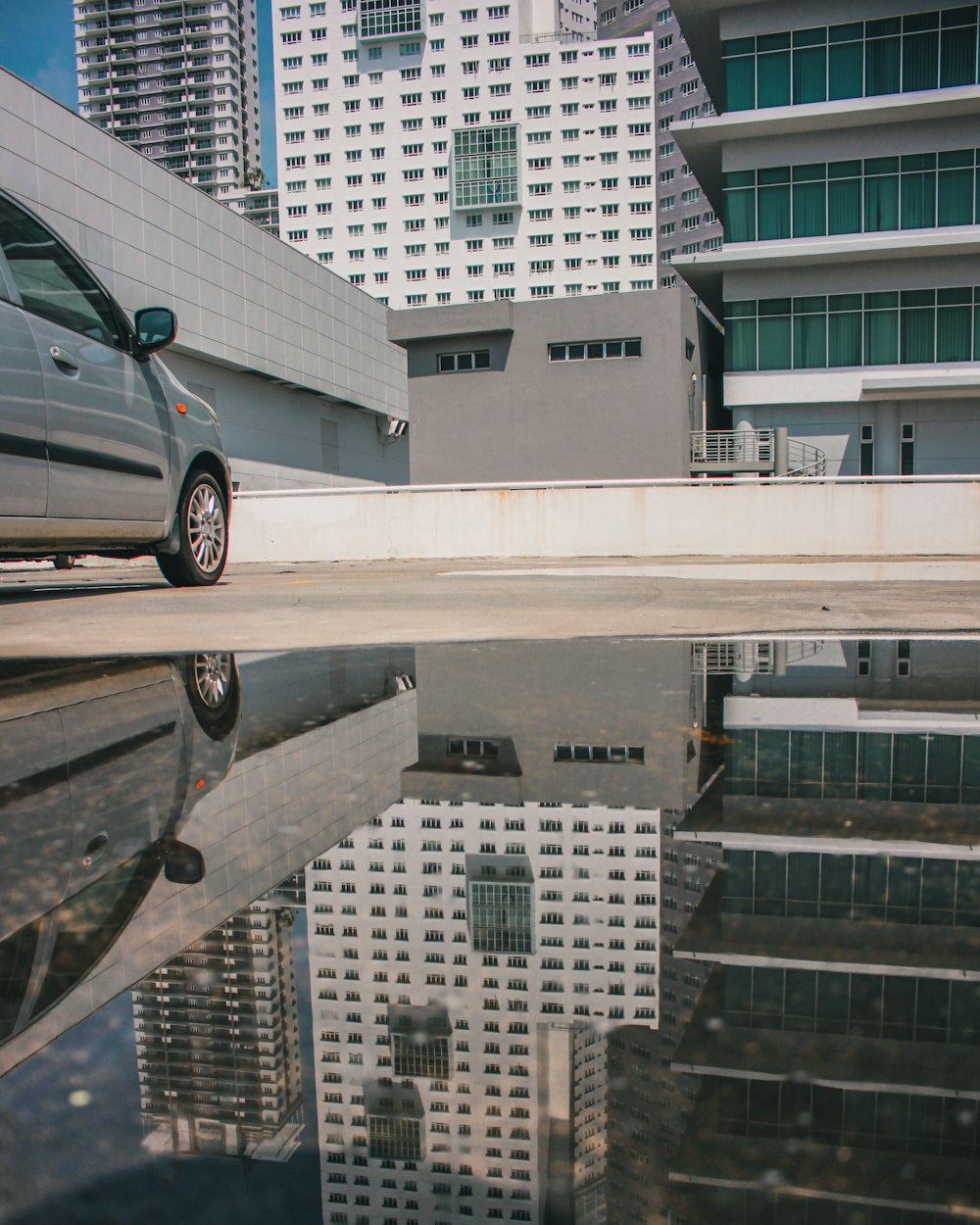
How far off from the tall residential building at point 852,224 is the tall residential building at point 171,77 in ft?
435

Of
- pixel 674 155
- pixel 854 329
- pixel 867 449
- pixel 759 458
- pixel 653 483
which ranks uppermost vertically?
pixel 674 155

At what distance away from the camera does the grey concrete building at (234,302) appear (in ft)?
101

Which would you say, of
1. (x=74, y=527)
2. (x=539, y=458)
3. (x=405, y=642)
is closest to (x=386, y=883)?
(x=405, y=642)

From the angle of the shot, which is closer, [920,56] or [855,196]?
[920,56]

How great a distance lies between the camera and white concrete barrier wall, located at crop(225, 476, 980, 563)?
1941 centimetres

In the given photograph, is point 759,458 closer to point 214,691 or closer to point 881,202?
point 881,202

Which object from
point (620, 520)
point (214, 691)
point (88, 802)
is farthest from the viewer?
point (620, 520)

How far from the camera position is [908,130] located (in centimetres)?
3494

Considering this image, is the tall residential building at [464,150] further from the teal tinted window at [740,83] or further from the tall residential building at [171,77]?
the teal tinted window at [740,83]

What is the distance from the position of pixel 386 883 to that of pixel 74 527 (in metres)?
5.06

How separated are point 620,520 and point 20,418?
1596 centimetres

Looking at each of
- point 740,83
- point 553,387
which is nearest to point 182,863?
point 553,387

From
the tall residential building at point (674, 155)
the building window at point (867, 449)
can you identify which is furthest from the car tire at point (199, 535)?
the tall residential building at point (674, 155)

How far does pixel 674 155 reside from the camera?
112m
